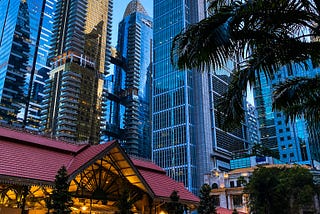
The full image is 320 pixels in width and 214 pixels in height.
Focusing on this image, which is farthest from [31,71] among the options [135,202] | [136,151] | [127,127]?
[135,202]

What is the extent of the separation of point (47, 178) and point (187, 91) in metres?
87.9

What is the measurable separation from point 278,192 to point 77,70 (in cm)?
9922

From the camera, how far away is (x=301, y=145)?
116 meters

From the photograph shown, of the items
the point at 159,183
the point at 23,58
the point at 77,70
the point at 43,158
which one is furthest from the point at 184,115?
the point at 43,158

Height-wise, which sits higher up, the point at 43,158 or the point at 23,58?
the point at 23,58

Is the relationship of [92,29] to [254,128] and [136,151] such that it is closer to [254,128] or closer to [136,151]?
[136,151]

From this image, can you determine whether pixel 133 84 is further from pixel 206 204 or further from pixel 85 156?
pixel 85 156

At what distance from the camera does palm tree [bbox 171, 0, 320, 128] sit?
271 inches

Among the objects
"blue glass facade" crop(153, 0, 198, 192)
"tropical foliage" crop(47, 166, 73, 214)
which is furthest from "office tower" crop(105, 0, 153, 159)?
"tropical foliage" crop(47, 166, 73, 214)

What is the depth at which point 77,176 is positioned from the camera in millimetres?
21719

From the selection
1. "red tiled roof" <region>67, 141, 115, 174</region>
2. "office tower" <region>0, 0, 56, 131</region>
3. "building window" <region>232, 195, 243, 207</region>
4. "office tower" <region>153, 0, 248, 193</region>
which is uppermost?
"office tower" <region>0, 0, 56, 131</region>

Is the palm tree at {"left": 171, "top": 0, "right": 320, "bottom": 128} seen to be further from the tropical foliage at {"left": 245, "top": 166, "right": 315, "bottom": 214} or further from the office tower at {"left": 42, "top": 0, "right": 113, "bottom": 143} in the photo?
the office tower at {"left": 42, "top": 0, "right": 113, "bottom": 143}

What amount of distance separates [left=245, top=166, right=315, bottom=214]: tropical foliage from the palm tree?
32.9 meters

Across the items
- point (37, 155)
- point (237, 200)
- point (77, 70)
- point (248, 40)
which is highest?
point (77, 70)
